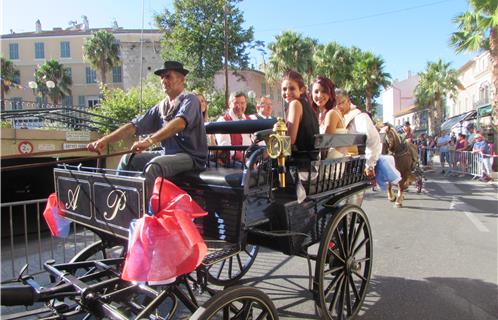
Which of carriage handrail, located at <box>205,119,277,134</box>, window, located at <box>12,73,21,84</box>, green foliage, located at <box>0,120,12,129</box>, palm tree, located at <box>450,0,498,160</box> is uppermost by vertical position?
window, located at <box>12,73,21,84</box>

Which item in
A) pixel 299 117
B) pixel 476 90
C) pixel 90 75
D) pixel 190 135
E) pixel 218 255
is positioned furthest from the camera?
pixel 90 75

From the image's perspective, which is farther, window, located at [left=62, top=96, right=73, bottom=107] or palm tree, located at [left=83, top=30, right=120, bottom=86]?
window, located at [left=62, top=96, right=73, bottom=107]

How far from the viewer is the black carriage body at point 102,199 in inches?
94.3

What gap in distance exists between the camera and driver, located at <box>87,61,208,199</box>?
9.51 feet

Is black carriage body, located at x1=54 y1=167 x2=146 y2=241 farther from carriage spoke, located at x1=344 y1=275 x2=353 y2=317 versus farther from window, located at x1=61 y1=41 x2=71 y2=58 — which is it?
window, located at x1=61 y1=41 x2=71 y2=58

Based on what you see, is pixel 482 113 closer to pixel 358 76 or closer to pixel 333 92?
pixel 358 76

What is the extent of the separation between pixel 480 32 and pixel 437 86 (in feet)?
92.3

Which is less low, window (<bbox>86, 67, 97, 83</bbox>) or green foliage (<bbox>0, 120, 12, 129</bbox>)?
window (<bbox>86, 67, 97, 83</bbox>)

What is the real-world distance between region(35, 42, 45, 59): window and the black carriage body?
50666 mm

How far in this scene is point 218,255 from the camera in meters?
2.50

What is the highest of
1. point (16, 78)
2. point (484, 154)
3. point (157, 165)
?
point (16, 78)

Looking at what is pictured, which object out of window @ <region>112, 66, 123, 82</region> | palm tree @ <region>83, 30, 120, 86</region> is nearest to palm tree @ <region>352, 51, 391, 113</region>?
palm tree @ <region>83, 30, 120, 86</region>

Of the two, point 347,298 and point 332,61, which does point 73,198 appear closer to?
point 347,298

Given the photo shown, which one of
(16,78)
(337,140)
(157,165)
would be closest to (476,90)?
(337,140)
